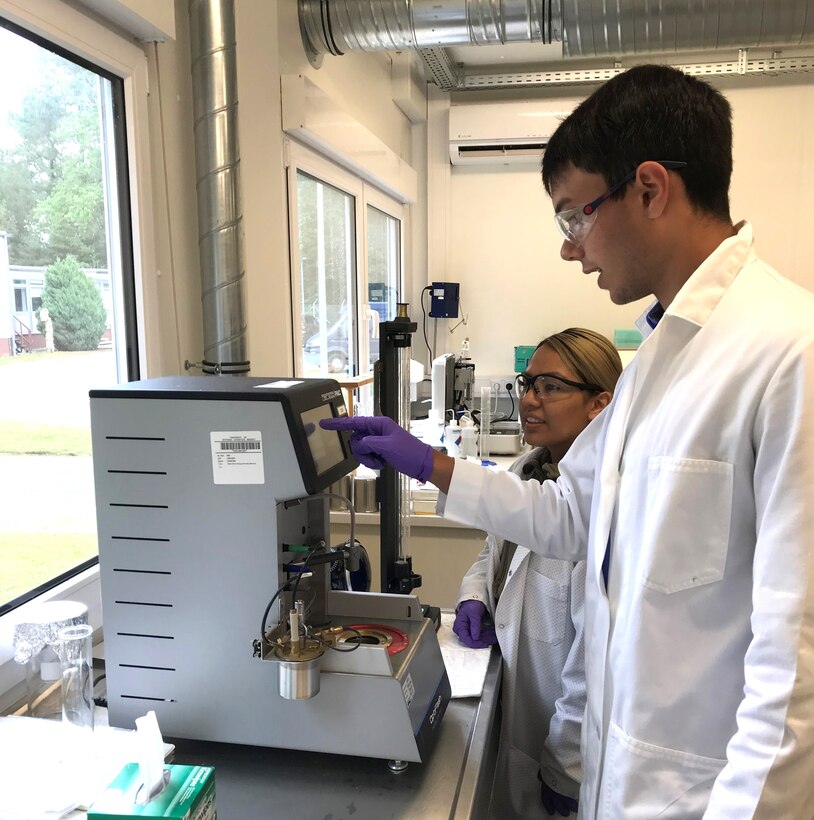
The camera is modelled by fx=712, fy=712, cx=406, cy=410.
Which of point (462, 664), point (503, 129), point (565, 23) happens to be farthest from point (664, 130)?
point (503, 129)

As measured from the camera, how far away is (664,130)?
1029 millimetres

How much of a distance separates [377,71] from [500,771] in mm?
3732

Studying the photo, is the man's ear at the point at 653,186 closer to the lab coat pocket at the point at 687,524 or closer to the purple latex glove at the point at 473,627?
the lab coat pocket at the point at 687,524

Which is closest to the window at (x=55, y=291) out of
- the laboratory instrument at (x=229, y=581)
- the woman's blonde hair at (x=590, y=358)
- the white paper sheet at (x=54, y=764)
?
the white paper sheet at (x=54, y=764)

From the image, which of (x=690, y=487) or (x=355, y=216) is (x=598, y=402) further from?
(x=355, y=216)

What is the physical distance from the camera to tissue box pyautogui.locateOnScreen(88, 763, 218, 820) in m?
0.85

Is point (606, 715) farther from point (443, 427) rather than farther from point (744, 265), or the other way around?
point (443, 427)

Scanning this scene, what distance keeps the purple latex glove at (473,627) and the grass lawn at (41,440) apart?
0.90 meters

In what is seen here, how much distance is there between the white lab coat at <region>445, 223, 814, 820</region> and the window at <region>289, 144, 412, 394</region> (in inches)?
81.6

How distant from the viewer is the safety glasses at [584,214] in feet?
3.39

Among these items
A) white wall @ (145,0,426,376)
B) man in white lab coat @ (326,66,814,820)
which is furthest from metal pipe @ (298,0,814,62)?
man in white lab coat @ (326,66,814,820)

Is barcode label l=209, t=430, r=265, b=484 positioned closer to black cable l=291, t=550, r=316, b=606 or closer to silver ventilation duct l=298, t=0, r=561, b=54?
black cable l=291, t=550, r=316, b=606

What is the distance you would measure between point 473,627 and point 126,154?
4.82 feet

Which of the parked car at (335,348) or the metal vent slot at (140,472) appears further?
the parked car at (335,348)
